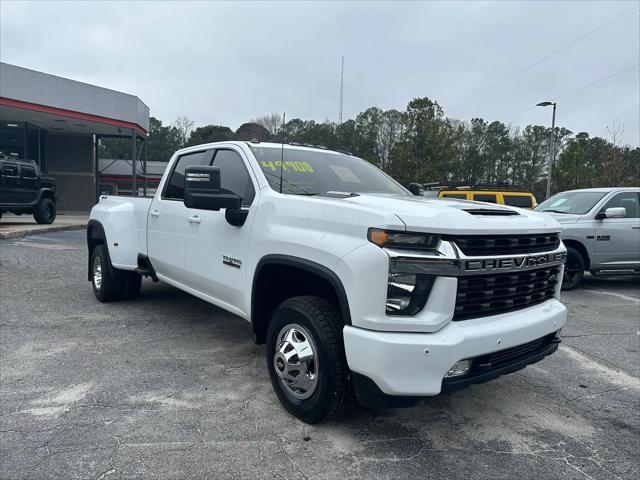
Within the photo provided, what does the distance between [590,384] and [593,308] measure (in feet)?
10.9

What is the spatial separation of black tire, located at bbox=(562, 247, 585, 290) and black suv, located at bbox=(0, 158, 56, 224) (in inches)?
596

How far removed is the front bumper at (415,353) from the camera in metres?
2.48

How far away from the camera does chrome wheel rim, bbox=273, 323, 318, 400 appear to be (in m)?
3.00

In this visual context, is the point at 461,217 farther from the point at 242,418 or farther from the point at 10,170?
the point at 10,170

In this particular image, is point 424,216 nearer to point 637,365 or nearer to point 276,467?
point 276,467

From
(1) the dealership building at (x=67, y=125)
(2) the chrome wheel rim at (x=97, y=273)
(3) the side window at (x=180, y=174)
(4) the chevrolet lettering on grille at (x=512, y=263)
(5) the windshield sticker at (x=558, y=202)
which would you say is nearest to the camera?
(4) the chevrolet lettering on grille at (x=512, y=263)

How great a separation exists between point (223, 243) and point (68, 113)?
870 inches

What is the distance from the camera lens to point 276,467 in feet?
8.68

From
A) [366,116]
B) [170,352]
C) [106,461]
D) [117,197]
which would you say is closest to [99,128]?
[117,197]

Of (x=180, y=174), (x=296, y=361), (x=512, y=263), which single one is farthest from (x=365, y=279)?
(x=180, y=174)

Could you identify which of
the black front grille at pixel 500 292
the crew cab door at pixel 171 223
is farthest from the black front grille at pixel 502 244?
the crew cab door at pixel 171 223

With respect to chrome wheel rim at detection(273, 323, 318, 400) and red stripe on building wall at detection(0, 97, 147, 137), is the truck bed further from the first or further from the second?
red stripe on building wall at detection(0, 97, 147, 137)

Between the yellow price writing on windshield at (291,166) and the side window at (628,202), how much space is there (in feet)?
21.4

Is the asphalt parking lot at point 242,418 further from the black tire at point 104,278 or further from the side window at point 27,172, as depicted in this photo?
the side window at point 27,172
